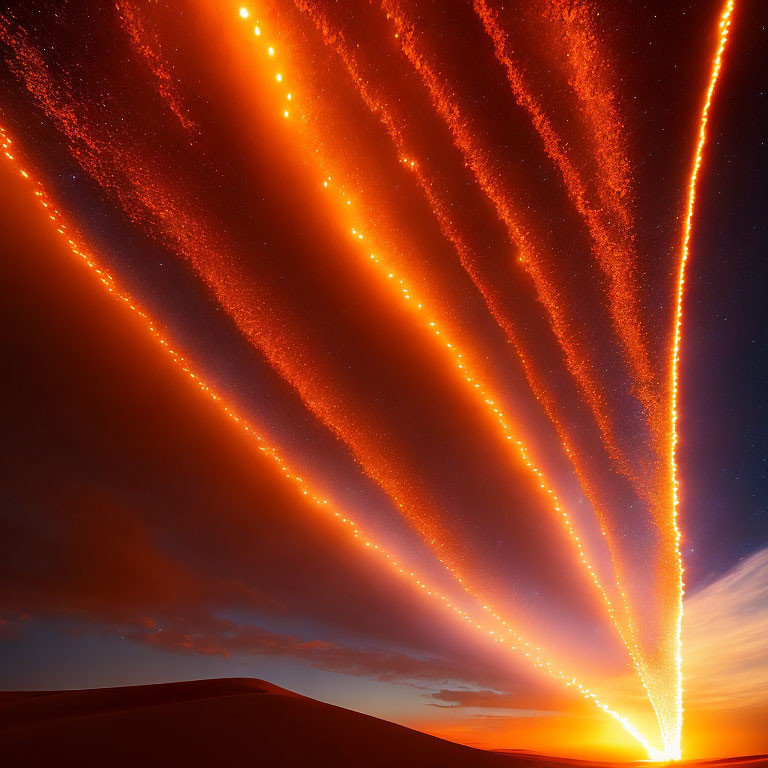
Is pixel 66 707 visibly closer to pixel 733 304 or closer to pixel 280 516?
pixel 280 516

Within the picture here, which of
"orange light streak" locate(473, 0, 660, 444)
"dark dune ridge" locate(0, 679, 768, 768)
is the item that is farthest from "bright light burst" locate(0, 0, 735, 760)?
"dark dune ridge" locate(0, 679, 768, 768)

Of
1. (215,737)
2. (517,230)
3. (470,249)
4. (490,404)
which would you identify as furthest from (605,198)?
(215,737)

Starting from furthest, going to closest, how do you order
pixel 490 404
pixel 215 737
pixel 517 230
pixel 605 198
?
pixel 490 404
pixel 517 230
pixel 605 198
pixel 215 737

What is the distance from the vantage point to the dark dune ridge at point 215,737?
3240 millimetres

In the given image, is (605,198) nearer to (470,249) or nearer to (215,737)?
(470,249)

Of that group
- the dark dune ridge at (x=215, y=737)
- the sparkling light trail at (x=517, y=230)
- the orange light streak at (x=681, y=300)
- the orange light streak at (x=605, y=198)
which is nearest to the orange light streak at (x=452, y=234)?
the orange light streak at (x=605, y=198)

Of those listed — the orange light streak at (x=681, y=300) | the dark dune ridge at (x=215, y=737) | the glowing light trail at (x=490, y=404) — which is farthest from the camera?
the glowing light trail at (x=490, y=404)

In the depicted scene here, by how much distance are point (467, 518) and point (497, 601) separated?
123 inches

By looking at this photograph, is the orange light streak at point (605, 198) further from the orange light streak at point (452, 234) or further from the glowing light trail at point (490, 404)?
the glowing light trail at point (490, 404)

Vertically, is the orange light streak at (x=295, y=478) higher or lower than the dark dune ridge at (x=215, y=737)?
higher

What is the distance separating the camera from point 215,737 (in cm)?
375

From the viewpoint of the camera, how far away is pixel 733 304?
5992mm

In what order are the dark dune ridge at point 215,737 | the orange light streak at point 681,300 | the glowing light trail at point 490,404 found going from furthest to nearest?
the glowing light trail at point 490,404, the orange light streak at point 681,300, the dark dune ridge at point 215,737

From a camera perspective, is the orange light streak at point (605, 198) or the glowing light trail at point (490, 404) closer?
the orange light streak at point (605, 198)
